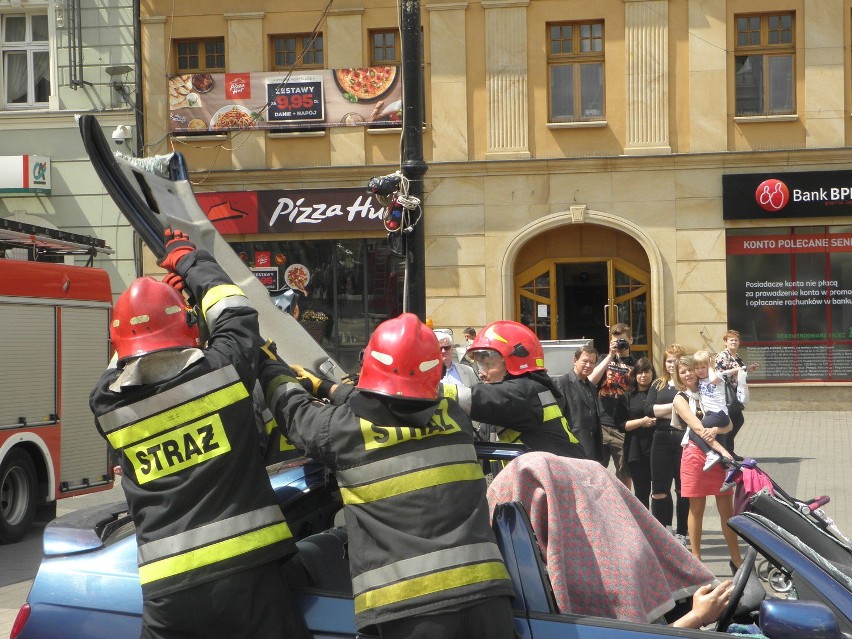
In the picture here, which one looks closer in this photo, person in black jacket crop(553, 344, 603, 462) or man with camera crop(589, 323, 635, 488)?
person in black jacket crop(553, 344, 603, 462)

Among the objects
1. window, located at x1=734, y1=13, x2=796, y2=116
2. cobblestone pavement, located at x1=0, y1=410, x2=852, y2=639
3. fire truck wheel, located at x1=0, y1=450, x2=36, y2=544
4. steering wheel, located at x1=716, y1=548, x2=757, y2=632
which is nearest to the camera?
steering wheel, located at x1=716, y1=548, x2=757, y2=632

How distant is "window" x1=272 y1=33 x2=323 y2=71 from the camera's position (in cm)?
2158

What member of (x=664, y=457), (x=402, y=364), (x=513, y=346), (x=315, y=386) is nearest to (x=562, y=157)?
(x=664, y=457)

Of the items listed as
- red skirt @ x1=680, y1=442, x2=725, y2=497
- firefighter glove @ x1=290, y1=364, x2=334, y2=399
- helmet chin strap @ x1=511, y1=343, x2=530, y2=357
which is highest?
helmet chin strap @ x1=511, y1=343, x2=530, y2=357

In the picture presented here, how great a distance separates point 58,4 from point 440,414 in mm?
21094

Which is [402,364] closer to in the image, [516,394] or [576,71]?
[516,394]

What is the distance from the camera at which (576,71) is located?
68.3 ft

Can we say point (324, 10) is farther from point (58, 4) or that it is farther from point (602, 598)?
point (602, 598)

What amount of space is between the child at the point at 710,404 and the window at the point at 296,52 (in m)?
14.1

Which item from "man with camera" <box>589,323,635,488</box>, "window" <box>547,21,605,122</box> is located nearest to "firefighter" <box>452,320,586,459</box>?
"man with camera" <box>589,323,635,488</box>

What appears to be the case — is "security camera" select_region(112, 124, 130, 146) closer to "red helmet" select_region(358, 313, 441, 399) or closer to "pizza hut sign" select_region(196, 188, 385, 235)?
"pizza hut sign" select_region(196, 188, 385, 235)

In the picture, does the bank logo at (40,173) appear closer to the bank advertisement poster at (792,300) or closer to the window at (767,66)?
the bank advertisement poster at (792,300)

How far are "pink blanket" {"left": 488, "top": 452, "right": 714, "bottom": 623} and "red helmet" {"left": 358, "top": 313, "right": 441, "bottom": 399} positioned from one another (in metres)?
0.55

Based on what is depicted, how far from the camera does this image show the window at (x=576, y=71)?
20.8 m
